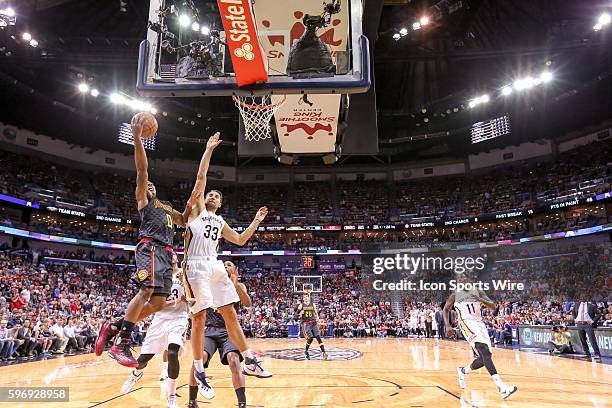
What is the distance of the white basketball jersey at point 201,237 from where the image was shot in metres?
4.83

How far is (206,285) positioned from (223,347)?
143cm

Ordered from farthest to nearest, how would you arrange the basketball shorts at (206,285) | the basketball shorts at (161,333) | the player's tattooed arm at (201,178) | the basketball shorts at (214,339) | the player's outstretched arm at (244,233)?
the basketball shorts at (214,339) < the basketball shorts at (161,333) < the player's outstretched arm at (244,233) < the player's tattooed arm at (201,178) < the basketball shorts at (206,285)

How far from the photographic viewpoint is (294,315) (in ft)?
83.4

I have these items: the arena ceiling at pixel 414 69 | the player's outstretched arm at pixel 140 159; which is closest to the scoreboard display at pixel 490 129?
the arena ceiling at pixel 414 69

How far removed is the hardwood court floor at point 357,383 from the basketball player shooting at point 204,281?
1.76 metres

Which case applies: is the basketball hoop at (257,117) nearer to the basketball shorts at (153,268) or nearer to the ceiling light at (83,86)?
the basketball shorts at (153,268)

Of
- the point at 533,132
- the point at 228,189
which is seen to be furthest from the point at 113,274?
the point at 533,132

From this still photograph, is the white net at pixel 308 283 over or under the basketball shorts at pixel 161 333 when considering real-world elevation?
over

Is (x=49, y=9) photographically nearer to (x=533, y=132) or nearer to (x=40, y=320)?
(x=40, y=320)

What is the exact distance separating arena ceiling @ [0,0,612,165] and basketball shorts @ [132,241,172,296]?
39.6 feet

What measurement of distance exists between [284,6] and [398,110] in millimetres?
22698

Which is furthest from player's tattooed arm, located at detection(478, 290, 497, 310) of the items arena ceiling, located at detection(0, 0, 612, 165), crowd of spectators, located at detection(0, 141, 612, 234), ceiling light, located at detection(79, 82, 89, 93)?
crowd of spectators, located at detection(0, 141, 612, 234)

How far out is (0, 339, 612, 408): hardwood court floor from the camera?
635 centimetres

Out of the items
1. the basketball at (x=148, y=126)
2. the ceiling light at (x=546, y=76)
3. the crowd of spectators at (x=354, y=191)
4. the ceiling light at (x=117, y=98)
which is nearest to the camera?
the basketball at (x=148, y=126)
